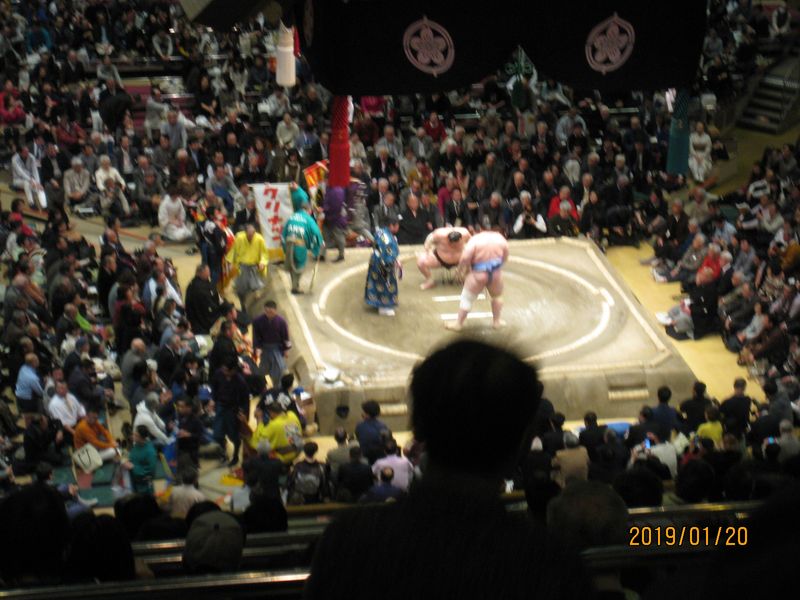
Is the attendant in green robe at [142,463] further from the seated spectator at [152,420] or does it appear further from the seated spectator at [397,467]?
the seated spectator at [397,467]

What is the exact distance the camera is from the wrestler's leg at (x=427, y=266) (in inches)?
353

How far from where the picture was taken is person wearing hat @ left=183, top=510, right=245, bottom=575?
8.85 feet

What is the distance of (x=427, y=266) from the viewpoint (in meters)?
9.05

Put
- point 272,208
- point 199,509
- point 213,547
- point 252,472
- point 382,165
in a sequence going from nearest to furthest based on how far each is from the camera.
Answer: point 213,547 → point 199,509 → point 252,472 → point 272,208 → point 382,165

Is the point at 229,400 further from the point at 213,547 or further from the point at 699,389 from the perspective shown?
the point at 213,547

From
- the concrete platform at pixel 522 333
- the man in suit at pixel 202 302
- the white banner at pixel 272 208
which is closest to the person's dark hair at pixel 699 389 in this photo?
the concrete platform at pixel 522 333

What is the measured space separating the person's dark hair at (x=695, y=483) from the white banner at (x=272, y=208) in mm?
5447

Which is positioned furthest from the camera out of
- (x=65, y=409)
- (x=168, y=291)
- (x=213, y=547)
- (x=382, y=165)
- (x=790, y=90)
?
(x=790, y=90)

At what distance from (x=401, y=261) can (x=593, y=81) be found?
546 centimetres

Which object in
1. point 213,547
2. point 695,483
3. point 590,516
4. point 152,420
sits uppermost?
point 590,516

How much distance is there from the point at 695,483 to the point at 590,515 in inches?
88.4

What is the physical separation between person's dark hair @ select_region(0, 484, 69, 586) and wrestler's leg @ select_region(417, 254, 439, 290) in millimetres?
6591

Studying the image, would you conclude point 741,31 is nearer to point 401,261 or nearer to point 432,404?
point 401,261

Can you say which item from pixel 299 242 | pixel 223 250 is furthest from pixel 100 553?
pixel 223 250
